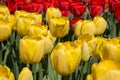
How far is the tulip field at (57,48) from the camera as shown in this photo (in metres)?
1.29

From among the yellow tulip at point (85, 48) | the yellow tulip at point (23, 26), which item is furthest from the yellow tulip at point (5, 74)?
the yellow tulip at point (23, 26)

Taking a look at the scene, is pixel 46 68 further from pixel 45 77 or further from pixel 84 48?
pixel 84 48

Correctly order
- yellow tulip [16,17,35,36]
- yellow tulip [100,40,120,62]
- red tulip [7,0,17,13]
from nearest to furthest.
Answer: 1. yellow tulip [100,40,120,62]
2. yellow tulip [16,17,35,36]
3. red tulip [7,0,17,13]

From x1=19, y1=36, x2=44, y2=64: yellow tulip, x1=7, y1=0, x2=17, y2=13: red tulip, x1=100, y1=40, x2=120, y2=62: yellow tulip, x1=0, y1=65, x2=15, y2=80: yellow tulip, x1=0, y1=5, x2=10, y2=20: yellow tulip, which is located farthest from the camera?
x1=7, y1=0, x2=17, y2=13: red tulip

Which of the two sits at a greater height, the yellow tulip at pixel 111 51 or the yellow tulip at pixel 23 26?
the yellow tulip at pixel 111 51

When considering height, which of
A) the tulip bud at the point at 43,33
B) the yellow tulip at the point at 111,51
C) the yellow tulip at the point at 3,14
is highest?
the yellow tulip at the point at 111,51

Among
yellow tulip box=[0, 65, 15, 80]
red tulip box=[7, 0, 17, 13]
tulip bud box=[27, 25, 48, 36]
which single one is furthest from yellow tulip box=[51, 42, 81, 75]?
red tulip box=[7, 0, 17, 13]

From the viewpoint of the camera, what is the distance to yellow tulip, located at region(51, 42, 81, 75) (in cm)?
138

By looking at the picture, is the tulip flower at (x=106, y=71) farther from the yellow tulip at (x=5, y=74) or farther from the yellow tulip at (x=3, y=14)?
the yellow tulip at (x=3, y=14)

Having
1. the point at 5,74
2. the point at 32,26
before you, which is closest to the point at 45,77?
the point at 32,26

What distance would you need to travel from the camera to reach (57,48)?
141 centimetres

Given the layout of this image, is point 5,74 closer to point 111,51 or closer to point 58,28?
point 111,51

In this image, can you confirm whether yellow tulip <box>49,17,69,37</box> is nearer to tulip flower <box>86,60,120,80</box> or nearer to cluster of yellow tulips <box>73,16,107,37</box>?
cluster of yellow tulips <box>73,16,107,37</box>

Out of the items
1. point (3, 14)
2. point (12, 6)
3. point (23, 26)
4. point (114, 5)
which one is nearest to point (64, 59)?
point (23, 26)
